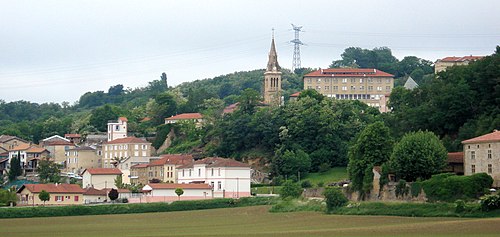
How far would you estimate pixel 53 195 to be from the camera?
111m

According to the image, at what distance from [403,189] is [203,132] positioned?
57.5 m

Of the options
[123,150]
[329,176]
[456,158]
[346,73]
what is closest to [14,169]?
[123,150]

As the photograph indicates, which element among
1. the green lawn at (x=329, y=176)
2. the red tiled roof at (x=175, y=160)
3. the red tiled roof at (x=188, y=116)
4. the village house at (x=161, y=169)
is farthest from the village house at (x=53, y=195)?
the red tiled roof at (x=188, y=116)

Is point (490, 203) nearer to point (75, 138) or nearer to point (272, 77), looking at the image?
point (272, 77)

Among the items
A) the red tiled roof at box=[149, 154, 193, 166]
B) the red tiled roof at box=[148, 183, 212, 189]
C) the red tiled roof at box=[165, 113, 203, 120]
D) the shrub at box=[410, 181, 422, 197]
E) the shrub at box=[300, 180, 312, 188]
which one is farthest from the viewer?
the red tiled roof at box=[165, 113, 203, 120]

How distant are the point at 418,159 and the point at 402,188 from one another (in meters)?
3.12

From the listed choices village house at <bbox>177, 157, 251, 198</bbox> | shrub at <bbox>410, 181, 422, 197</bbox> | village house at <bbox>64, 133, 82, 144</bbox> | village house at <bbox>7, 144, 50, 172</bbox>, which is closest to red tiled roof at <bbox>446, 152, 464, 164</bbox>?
shrub at <bbox>410, 181, 422, 197</bbox>

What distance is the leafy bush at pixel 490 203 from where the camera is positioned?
74.6m

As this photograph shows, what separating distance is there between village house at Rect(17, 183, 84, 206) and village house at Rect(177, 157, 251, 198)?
1289cm

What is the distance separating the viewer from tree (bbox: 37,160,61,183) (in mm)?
131500

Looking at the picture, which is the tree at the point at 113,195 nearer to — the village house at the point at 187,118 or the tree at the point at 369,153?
the tree at the point at 369,153

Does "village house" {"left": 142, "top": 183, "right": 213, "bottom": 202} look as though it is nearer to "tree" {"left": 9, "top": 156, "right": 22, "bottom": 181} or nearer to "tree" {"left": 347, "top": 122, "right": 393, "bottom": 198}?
"tree" {"left": 347, "top": 122, "right": 393, "bottom": 198}

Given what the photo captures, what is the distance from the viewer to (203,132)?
5566 inches

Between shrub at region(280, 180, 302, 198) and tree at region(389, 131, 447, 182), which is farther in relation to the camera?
shrub at region(280, 180, 302, 198)
